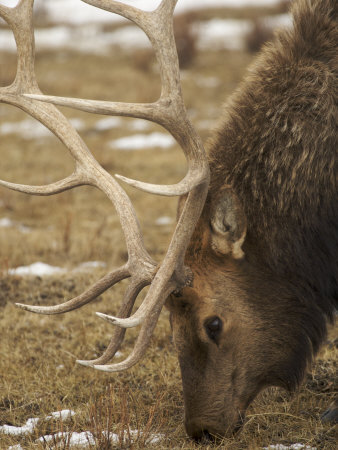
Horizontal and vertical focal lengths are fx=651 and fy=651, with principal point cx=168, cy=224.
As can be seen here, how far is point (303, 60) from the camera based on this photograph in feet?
10.1

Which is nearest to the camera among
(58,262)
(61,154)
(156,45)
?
(156,45)

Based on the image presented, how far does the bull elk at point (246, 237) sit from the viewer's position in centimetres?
285

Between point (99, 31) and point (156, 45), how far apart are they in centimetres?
1868

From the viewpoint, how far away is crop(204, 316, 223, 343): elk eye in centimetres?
292

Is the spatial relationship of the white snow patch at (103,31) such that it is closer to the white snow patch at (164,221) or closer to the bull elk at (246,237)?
the white snow patch at (164,221)

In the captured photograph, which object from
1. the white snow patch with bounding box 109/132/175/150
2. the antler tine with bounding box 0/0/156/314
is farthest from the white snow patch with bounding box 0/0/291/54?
the antler tine with bounding box 0/0/156/314

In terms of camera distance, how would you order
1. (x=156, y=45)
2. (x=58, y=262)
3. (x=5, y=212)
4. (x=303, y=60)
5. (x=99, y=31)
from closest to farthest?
1. (x=156, y=45)
2. (x=303, y=60)
3. (x=58, y=262)
4. (x=5, y=212)
5. (x=99, y=31)

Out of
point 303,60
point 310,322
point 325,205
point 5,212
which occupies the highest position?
point 303,60

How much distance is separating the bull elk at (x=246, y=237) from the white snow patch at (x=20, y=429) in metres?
0.56

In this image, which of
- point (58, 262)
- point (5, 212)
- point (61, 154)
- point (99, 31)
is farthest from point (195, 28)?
point (58, 262)

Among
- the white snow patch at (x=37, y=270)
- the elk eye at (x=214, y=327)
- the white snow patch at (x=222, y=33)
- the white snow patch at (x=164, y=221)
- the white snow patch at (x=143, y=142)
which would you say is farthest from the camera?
the white snow patch at (x=222, y=33)

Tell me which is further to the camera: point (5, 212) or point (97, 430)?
point (5, 212)

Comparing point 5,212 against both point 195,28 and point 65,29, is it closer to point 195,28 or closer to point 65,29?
point 195,28

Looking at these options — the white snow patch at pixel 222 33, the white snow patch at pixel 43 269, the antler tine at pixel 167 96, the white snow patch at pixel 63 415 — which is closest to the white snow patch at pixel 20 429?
the white snow patch at pixel 63 415
